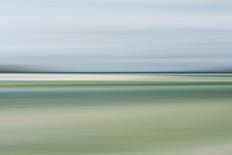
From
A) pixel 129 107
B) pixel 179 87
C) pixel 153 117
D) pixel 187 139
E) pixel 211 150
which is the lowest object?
pixel 211 150

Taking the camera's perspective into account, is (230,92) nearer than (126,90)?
Yes

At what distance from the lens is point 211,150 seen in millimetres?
1972

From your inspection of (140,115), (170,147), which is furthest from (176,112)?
(170,147)

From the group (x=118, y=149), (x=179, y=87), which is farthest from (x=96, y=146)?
(x=179, y=87)

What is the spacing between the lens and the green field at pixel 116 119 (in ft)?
6.65

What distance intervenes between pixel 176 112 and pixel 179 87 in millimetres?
1509

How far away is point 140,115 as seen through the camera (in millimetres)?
2963

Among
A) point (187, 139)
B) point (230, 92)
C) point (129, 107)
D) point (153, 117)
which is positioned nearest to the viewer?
point (187, 139)

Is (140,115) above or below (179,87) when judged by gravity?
below

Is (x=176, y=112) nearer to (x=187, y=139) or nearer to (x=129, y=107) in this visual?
(x=129, y=107)

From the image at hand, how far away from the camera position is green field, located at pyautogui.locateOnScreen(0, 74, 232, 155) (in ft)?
6.65

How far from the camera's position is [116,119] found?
283cm

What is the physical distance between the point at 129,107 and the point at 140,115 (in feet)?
1.10

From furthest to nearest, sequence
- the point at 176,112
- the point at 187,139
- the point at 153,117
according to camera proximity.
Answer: the point at 176,112 < the point at 153,117 < the point at 187,139
